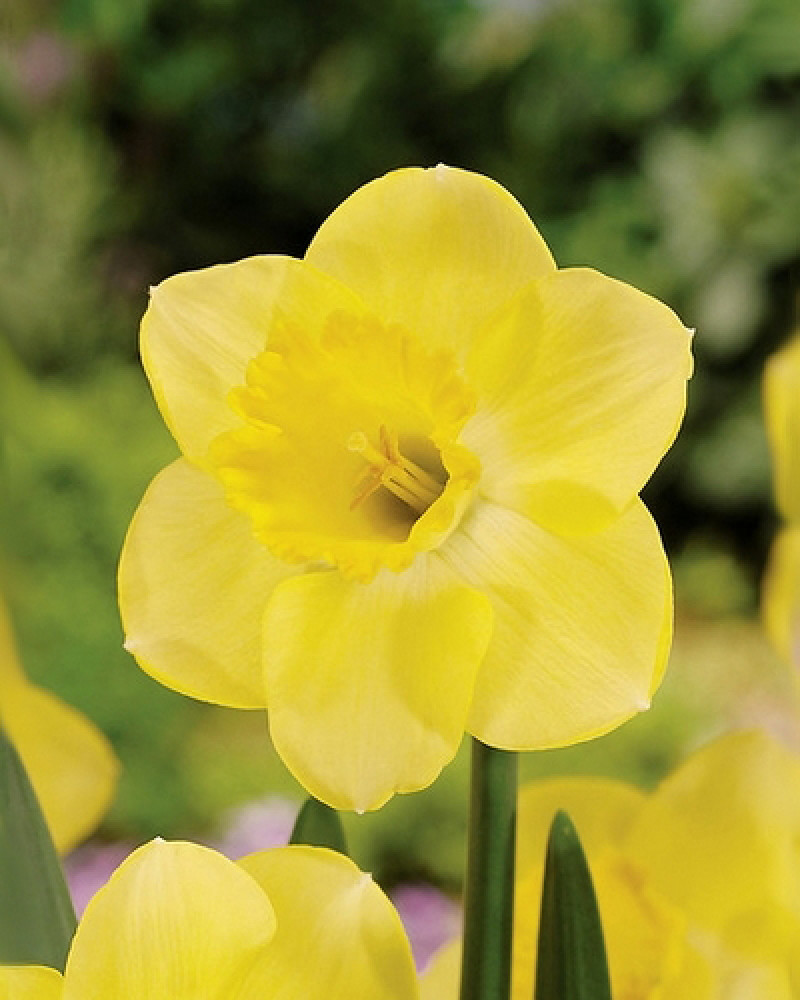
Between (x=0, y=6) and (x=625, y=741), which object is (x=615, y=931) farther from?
(x=0, y=6)

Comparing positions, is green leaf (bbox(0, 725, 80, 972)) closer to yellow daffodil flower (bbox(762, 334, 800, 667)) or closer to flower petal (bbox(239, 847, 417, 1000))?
flower petal (bbox(239, 847, 417, 1000))

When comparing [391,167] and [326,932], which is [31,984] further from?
[391,167]

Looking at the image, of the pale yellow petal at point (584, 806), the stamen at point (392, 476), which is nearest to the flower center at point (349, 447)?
the stamen at point (392, 476)

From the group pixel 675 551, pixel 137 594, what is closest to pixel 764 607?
pixel 675 551

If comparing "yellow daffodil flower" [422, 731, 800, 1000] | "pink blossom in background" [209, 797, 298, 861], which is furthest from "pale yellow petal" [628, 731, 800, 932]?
"pink blossom in background" [209, 797, 298, 861]

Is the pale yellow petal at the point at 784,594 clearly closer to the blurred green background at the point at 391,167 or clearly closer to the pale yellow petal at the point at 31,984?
the blurred green background at the point at 391,167

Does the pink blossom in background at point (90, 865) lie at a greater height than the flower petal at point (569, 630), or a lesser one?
lesser
